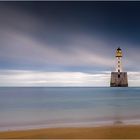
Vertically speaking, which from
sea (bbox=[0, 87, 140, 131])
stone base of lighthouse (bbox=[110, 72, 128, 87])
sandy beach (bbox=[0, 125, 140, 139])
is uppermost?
stone base of lighthouse (bbox=[110, 72, 128, 87])

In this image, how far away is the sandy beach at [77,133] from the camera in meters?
2.79

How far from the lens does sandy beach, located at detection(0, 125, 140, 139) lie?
2787mm

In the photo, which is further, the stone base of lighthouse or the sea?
the stone base of lighthouse

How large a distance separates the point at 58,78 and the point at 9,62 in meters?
0.81

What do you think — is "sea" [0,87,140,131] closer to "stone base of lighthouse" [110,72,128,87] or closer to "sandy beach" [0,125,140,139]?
"sandy beach" [0,125,140,139]

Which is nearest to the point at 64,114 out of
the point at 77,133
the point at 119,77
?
the point at 119,77

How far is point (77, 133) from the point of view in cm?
291

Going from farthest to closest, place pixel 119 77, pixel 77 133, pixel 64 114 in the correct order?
pixel 64 114 < pixel 119 77 < pixel 77 133

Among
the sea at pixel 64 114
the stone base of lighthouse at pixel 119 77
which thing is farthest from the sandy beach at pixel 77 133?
the stone base of lighthouse at pixel 119 77

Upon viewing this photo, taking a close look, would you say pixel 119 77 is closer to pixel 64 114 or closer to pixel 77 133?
pixel 64 114

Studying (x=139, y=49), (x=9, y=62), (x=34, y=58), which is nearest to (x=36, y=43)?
(x=34, y=58)

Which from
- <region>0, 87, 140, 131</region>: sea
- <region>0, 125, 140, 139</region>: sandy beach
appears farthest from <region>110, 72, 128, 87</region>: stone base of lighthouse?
<region>0, 125, 140, 139</region>: sandy beach

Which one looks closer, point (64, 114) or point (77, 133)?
point (77, 133)

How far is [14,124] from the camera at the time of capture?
3629mm
